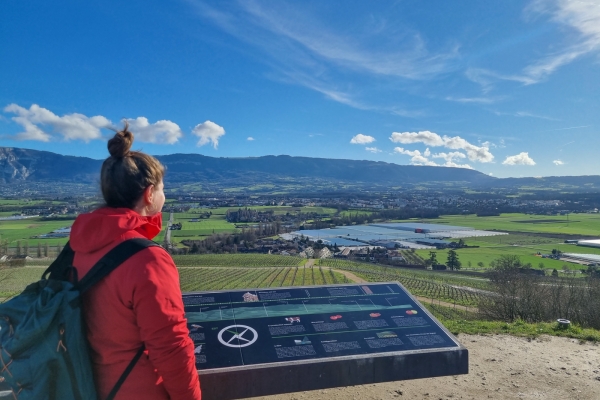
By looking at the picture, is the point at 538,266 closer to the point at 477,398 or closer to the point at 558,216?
the point at 477,398

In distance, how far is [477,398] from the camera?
211 inches

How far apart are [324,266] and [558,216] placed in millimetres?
62087

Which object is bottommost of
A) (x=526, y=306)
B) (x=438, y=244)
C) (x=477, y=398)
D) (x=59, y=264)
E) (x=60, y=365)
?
(x=438, y=244)

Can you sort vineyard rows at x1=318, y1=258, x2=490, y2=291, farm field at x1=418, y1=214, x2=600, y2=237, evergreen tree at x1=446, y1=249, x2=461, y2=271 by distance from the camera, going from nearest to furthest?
1. vineyard rows at x1=318, y1=258, x2=490, y2=291
2. evergreen tree at x1=446, y1=249, x2=461, y2=271
3. farm field at x1=418, y1=214, x2=600, y2=237

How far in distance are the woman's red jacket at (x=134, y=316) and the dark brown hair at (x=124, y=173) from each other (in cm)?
8

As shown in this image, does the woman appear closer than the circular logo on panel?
Yes

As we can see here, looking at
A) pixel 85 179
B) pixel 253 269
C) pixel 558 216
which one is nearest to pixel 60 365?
pixel 253 269

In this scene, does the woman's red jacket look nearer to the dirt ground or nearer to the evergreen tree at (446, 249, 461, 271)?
the dirt ground

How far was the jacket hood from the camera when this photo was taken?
6.48 ft

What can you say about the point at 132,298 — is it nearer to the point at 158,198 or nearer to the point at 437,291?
the point at 158,198

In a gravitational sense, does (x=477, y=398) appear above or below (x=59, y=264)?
below

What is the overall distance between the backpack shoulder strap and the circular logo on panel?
269 centimetres

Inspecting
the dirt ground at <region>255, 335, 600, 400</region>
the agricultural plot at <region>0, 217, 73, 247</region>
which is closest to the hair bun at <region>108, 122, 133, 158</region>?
the dirt ground at <region>255, 335, 600, 400</region>

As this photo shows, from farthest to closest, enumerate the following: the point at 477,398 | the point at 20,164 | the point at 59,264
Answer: the point at 20,164, the point at 477,398, the point at 59,264
